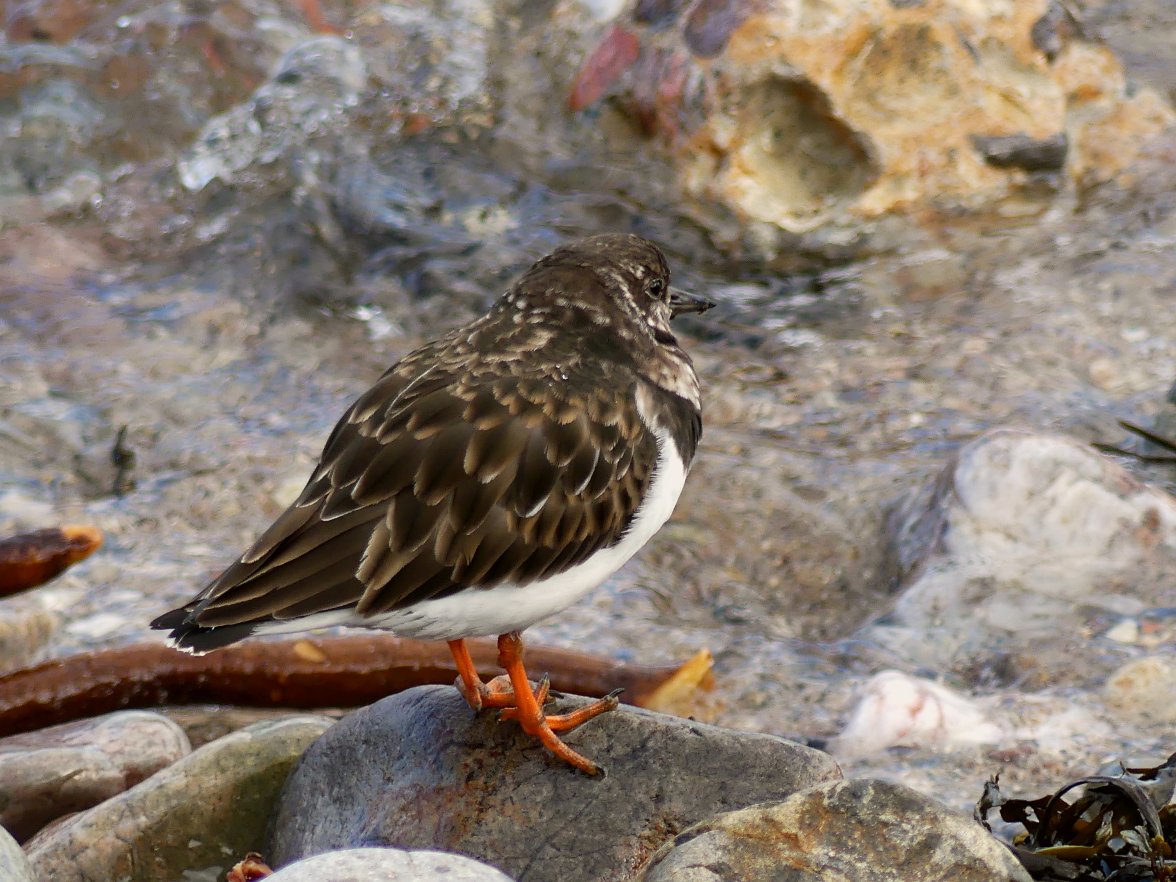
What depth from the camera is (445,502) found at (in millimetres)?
3723

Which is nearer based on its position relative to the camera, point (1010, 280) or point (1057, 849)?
point (1057, 849)

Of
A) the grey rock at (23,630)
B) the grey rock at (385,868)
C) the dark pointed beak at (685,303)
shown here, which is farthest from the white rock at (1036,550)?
the grey rock at (23,630)

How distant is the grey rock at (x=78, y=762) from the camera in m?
4.09

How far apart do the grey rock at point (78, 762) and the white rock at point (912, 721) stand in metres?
2.12

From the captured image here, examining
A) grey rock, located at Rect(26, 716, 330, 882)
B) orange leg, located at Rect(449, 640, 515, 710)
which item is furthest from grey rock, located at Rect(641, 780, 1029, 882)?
grey rock, located at Rect(26, 716, 330, 882)

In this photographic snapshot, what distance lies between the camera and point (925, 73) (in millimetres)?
7973

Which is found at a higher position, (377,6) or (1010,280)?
(377,6)

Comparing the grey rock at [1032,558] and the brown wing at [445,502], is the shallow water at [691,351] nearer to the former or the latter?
the grey rock at [1032,558]

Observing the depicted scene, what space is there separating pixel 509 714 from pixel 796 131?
4.95 metres

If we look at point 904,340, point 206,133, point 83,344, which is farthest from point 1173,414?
point 206,133

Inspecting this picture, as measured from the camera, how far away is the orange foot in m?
3.72

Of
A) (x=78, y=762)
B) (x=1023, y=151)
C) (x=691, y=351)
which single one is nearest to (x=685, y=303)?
(x=78, y=762)

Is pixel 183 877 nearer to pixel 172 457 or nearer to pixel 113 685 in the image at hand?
pixel 113 685

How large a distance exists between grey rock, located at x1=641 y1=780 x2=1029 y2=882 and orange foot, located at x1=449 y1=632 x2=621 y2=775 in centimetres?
66
